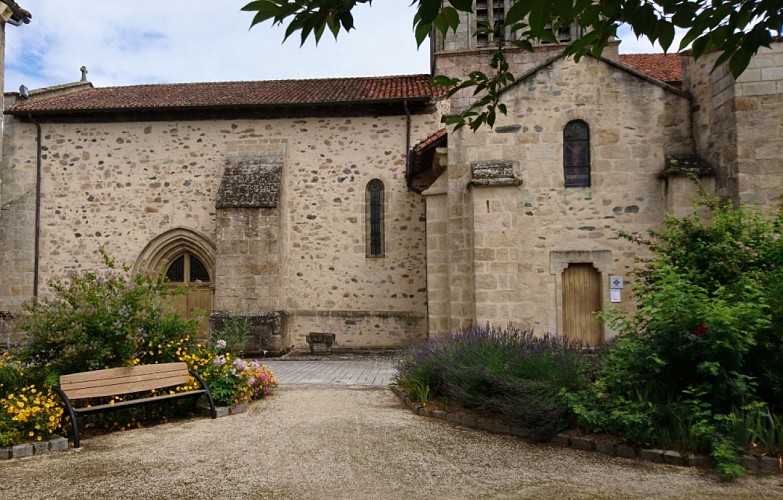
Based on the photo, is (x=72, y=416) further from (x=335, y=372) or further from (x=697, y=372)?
(x=697, y=372)

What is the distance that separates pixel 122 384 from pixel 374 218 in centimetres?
978

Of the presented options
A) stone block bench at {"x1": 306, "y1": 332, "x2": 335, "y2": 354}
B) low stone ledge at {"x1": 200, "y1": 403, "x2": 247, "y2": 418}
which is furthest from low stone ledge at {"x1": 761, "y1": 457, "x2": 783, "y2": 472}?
stone block bench at {"x1": 306, "y1": 332, "x2": 335, "y2": 354}

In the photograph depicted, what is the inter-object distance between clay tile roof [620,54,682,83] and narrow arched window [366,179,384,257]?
7501mm

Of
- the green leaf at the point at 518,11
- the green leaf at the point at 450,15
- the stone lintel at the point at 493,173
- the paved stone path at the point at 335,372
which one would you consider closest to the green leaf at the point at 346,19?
the green leaf at the point at 450,15

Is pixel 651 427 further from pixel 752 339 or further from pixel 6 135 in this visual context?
pixel 6 135

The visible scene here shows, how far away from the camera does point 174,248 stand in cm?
1584

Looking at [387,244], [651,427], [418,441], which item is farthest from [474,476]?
[387,244]

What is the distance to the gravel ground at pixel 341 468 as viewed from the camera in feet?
13.7

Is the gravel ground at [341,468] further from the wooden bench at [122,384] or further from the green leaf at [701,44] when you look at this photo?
the green leaf at [701,44]

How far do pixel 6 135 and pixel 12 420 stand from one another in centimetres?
1370

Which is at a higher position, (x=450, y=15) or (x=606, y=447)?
(x=450, y=15)

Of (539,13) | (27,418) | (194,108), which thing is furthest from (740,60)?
(194,108)

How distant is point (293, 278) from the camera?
15.4m

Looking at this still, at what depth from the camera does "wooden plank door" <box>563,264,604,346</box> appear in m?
10.9
